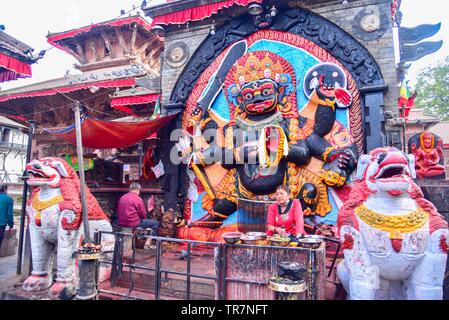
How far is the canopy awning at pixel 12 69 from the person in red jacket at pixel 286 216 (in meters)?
7.32

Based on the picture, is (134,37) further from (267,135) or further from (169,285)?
(169,285)

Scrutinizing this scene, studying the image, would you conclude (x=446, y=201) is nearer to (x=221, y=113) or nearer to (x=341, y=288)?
(x=341, y=288)

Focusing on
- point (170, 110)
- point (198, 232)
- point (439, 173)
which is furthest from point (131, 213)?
point (439, 173)

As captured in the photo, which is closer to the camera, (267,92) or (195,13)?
(267,92)

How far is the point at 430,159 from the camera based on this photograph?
4988 millimetres

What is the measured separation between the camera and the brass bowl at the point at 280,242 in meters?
3.51

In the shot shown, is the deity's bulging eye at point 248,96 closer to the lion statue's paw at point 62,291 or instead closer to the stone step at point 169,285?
the stone step at point 169,285

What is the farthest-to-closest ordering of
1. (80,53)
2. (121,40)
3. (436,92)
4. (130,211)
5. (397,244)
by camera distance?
1. (436,92)
2. (80,53)
3. (121,40)
4. (130,211)
5. (397,244)

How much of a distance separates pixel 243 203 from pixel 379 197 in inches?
121

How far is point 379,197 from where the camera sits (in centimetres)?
332

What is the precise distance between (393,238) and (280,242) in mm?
1200

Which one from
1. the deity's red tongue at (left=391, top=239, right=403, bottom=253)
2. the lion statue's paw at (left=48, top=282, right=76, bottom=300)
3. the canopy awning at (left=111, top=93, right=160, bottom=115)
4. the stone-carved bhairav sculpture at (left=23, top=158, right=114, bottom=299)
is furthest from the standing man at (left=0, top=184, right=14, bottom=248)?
the deity's red tongue at (left=391, top=239, right=403, bottom=253)

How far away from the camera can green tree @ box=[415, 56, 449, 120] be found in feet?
77.3

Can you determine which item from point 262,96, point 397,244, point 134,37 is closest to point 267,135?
point 262,96
